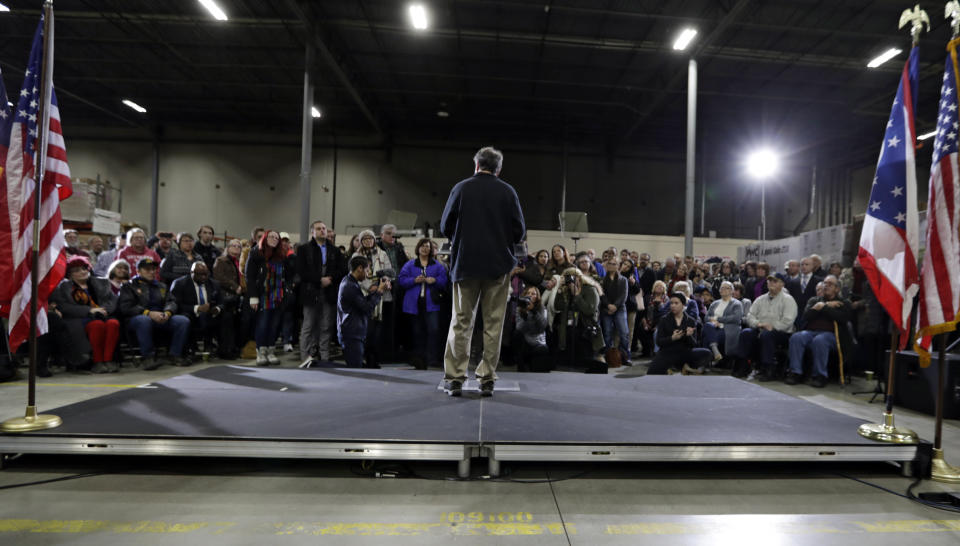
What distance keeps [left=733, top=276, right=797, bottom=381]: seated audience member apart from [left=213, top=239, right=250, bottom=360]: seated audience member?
6868 mm

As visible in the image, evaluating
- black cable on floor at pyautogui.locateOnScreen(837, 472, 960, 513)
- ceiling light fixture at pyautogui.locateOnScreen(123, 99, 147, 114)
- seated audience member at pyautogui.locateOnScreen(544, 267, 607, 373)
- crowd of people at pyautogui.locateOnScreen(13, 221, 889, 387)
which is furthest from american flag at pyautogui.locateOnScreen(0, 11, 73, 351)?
ceiling light fixture at pyautogui.locateOnScreen(123, 99, 147, 114)

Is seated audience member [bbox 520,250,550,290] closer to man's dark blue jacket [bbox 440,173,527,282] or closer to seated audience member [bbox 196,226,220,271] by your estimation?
man's dark blue jacket [bbox 440,173,527,282]

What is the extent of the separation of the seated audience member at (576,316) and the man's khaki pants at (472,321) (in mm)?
2557

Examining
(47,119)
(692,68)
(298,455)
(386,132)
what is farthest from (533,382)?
(386,132)

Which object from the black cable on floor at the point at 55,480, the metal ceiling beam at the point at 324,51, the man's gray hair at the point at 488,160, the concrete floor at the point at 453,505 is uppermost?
the metal ceiling beam at the point at 324,51

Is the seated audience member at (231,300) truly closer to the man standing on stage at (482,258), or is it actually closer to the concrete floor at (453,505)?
the concrete floor at (453,505)

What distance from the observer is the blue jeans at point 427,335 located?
5.68m

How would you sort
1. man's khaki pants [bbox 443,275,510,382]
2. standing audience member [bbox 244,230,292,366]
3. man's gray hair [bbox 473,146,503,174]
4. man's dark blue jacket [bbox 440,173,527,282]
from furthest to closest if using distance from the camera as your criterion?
standing audience member [bbox 244,230,292,366], man's gray hair [bbox 473,146,503,174], man's khaki pants [bbox 443,275,510,382], man's dark blue jacket [bbox 440,173,527,282]

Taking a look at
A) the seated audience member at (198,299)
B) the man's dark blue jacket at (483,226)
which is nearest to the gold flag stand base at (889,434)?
the man's dark blue jacket at (483,226)

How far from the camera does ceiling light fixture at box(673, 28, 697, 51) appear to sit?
10.6m

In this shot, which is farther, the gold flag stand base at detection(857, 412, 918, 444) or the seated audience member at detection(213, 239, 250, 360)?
the seated audience member at detection(213, 239, 250, 360)

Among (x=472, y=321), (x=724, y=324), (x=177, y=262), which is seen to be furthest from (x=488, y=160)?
(x=177, y=262)

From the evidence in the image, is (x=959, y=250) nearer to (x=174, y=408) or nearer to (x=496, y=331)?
(x=496, y=331)

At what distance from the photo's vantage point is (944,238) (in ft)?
8.46
